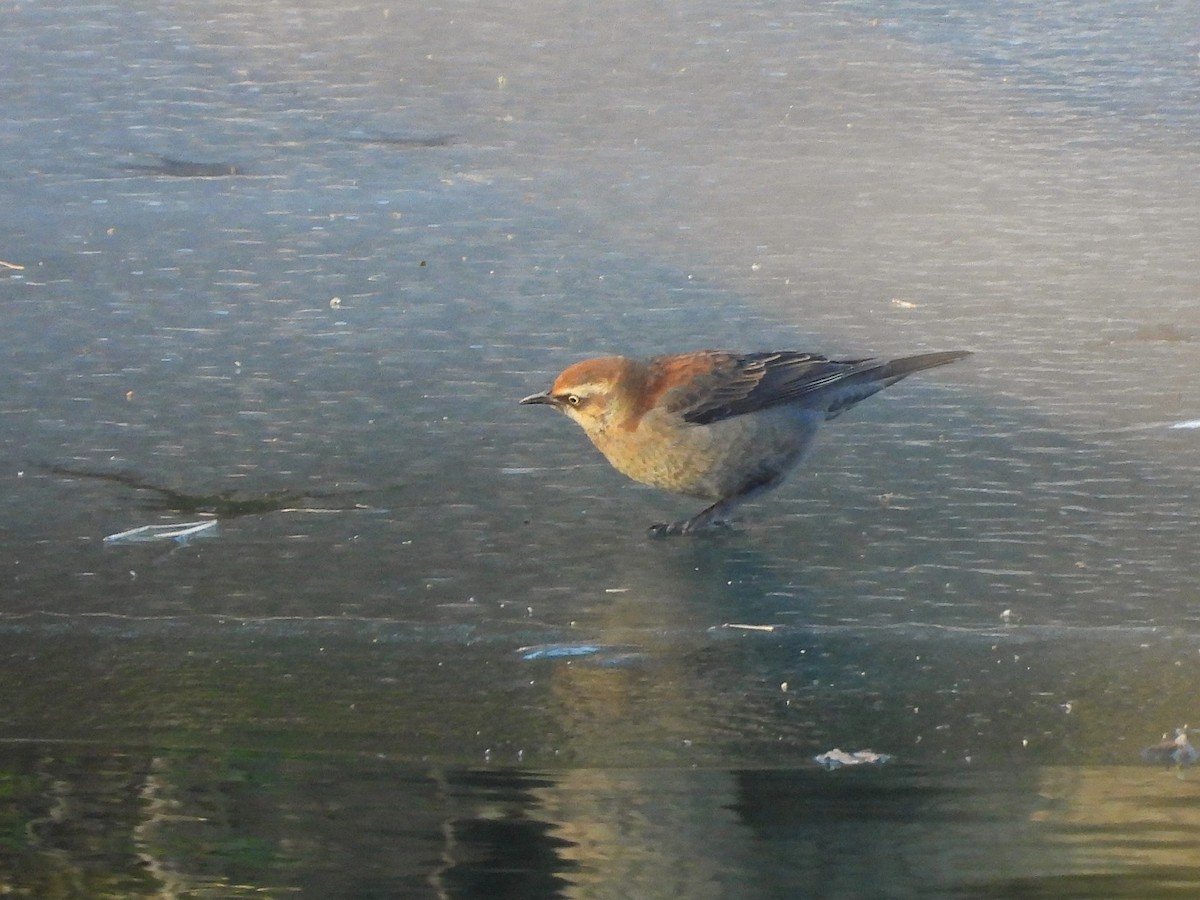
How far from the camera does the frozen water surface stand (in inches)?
116

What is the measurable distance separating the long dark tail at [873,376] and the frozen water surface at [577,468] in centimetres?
15

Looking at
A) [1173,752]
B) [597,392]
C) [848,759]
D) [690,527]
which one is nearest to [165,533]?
[597,392]

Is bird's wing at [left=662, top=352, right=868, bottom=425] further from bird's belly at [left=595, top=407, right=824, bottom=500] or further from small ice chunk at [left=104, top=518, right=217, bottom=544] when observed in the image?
small ice chunk at [left=104, top=518, right=217, bottom=544]

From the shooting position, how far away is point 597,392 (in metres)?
4.93

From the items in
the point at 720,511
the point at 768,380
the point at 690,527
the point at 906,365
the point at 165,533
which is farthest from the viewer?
the point at 906,365

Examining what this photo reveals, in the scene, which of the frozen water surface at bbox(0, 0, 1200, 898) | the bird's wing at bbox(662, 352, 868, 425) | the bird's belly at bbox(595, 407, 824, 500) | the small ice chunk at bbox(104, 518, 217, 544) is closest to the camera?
the frozen water surface at bbox(0, 0, 1200, 898)

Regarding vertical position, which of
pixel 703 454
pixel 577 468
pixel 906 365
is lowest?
pixel 577 468

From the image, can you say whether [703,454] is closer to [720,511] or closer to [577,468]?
[720,511]

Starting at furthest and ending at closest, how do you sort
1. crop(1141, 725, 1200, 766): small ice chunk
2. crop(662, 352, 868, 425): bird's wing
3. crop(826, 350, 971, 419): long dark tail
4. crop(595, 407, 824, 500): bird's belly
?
crop(826, 350, 971, 419): long dark tail → crop(662, 352, 868, 425): bird's wing → crop(595, 407, 824, 500): bird's belly → crop(1141, 725, 1200, 766): small ice chunk

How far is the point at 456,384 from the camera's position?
558 centimetres

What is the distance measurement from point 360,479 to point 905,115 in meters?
4.63

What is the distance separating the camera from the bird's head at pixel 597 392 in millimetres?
4911

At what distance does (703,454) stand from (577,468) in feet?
1.39

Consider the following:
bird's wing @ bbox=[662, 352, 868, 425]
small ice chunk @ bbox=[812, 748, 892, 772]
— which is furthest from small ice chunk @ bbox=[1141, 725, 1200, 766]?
bird's wing @ bbox=[662, 352, 868, 425]
